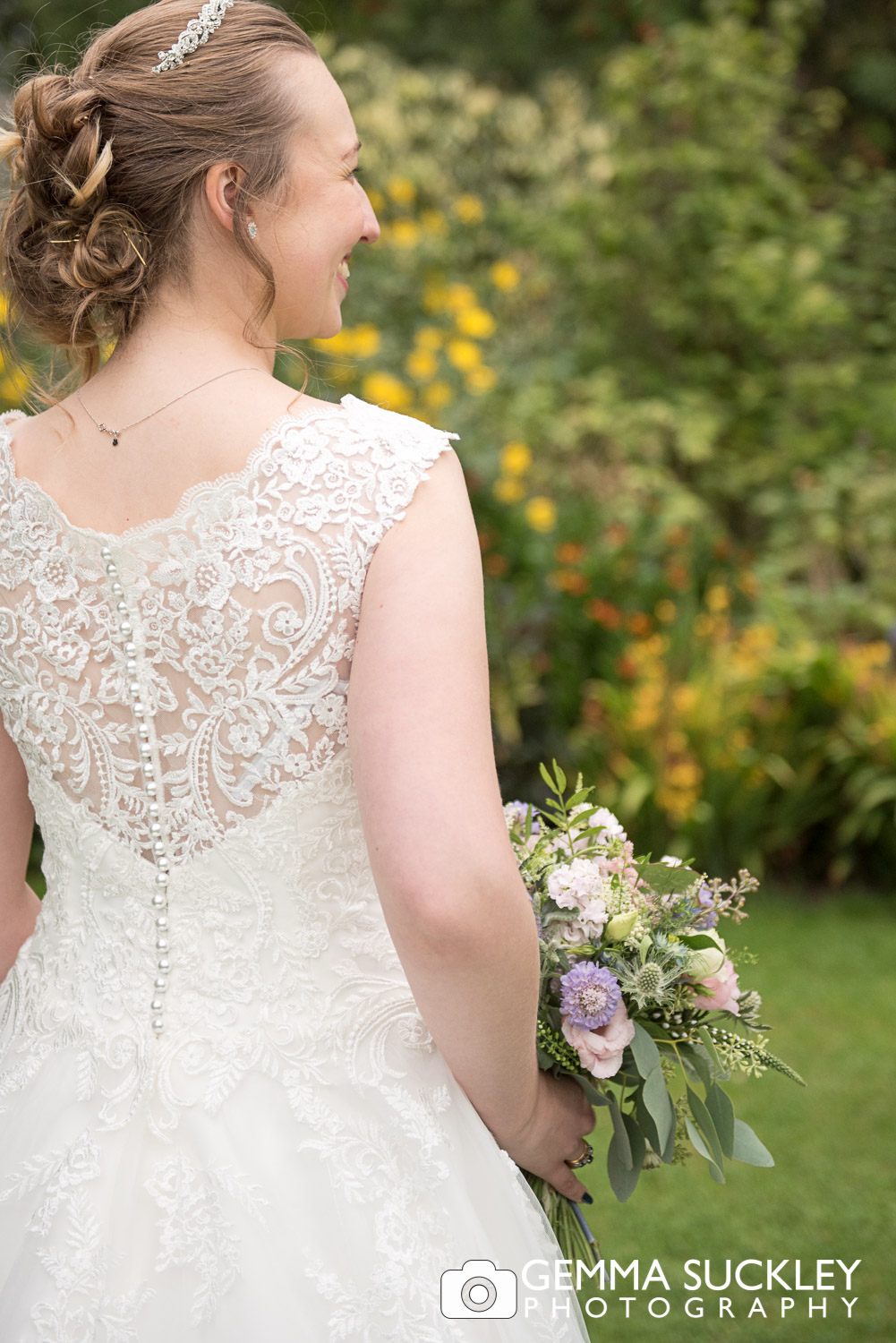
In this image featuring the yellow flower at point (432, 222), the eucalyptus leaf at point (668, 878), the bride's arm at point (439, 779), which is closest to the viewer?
the bride's arm at point (439, 779)

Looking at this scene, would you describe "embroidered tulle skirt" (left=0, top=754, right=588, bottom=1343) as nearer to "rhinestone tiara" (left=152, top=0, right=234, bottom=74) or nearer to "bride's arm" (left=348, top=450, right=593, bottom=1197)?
"bride's arm" (left=348, top=450, right=593, bottom=1197)

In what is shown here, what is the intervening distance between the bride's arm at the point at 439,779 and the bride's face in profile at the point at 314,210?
0.29 meters

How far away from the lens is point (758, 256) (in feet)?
25.4

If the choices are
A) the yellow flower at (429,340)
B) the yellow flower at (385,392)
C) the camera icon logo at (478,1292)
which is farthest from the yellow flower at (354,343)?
the camera icon logo at (478,1292)

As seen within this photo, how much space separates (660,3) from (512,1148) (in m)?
9.59

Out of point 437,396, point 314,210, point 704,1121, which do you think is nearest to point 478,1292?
point 704,1121

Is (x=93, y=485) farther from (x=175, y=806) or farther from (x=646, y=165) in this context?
(x=646, y=165)

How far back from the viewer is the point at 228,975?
1347 mm

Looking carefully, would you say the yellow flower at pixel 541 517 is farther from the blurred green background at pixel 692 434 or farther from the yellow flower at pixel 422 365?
the yellow flower at pixel 422 365

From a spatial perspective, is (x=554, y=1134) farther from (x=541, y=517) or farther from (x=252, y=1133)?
(x=541, y=517)

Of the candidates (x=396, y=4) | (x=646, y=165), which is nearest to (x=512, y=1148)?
(x=646, y=165)

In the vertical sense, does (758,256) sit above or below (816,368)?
above

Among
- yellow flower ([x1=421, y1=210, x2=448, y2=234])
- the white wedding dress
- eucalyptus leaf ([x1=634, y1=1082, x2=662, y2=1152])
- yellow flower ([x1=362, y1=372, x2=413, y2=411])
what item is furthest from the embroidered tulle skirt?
yellow flower ([x1=421, y1=210, x2=448, y2=234])

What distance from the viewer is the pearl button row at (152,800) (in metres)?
1.31
